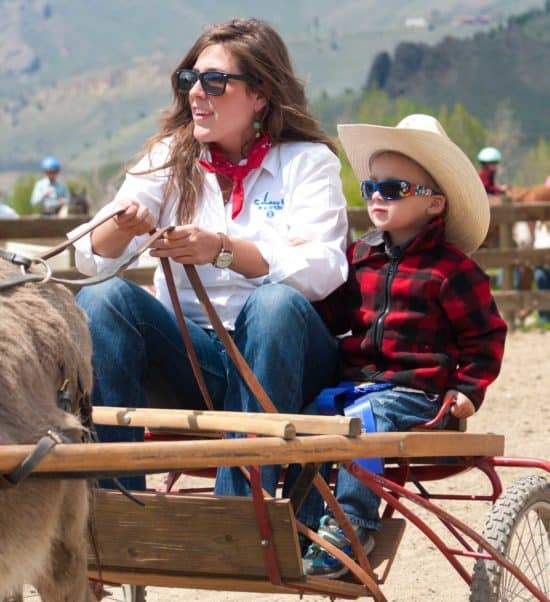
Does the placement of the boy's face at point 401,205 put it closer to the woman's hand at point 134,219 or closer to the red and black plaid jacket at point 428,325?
the red and black plaid jacket at point 428,325

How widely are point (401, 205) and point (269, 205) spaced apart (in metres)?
0.43

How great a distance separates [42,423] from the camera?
3.08 meters

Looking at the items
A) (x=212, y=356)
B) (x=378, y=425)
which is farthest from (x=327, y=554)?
(x=212, y=356)

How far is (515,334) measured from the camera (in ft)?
42.7

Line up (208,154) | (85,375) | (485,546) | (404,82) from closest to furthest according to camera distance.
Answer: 1. (85,375)
2. (485,546)
3. (208,154)
4. (404,82)

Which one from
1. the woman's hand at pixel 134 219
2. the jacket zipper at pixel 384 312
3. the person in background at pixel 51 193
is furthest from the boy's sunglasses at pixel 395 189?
the person in background at pixel 51 193

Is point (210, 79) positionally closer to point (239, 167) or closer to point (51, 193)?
point (239, 167)

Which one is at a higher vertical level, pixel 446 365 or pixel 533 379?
pixel 446 365

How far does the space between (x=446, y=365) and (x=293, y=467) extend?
580mm

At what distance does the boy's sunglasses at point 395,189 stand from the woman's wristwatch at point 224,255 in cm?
60

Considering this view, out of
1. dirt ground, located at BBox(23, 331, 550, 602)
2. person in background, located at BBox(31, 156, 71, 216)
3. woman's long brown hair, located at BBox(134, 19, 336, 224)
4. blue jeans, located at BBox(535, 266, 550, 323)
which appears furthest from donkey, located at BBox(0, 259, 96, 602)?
person in background, located at BBox(31, 156, 71, 216)

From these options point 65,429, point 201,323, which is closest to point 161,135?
point 201,323

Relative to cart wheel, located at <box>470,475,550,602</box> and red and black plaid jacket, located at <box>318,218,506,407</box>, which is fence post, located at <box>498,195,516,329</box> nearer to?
cart wheel, located at <box>470,475,550,602</box>

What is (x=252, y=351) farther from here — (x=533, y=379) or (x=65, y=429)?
(x=533, y=379)
